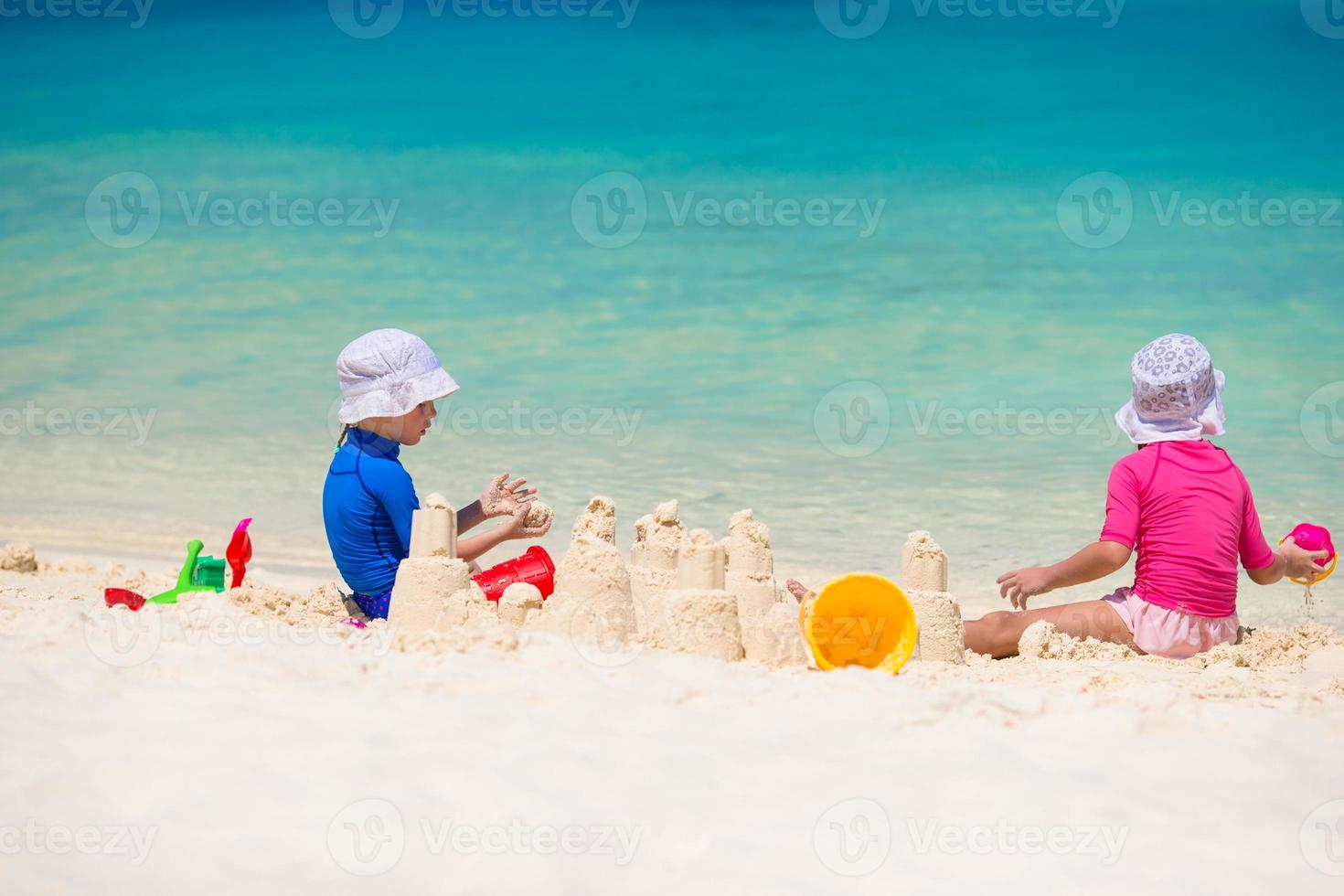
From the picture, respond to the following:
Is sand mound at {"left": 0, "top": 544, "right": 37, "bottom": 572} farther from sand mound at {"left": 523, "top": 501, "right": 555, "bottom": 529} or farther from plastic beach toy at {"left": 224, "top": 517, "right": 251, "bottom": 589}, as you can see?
sand mound at {"left": 523, "top": 501, "right": 555, "bottom": 529}

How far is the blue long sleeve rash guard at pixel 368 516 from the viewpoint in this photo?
4.31 meters

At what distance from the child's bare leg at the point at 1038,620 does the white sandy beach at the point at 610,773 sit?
0.91 metres

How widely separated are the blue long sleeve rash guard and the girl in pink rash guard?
6.54ft

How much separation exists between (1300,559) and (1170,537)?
631 mm

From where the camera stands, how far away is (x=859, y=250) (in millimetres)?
17891

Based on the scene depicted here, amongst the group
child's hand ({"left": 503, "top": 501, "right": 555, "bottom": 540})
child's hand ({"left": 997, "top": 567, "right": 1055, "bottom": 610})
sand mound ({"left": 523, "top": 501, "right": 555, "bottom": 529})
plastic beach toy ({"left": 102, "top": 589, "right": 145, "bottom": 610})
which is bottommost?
plastic beach toy ({"left": 102, "top": 589, "right": 145, "bottom": 610})

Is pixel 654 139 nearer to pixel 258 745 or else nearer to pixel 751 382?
pixel 751 382

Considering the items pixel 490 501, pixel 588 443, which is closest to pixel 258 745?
pixel 490 501

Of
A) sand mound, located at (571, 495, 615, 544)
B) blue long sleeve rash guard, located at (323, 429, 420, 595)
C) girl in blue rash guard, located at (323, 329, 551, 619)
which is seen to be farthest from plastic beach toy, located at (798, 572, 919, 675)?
blue long sleeve rash guard, located at (323, 429, 420, 595)

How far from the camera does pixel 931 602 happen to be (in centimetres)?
383

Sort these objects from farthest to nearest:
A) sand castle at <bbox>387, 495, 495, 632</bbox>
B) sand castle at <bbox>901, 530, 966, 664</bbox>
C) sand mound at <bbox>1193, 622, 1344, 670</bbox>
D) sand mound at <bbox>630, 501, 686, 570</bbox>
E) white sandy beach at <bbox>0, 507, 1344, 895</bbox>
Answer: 1. sand mound at <bbox>630, 501, 686, 570</bbox>
2. sand mound at <bbox>1193, 622, 1344, 670</bbox>
3. sand castle at <bbox>901, 530, 966, 664</bbox>
4. sand castle at <bbox>387, 495, 495, 632</bbox>
5. white sandy beach at <bbox>0, 507, 1344, 895</bbox>

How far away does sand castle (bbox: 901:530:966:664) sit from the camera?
383cm


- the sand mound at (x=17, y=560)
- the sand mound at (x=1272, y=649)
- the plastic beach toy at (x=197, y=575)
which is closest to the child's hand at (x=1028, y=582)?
the sand mound at (x=1272, y=649)

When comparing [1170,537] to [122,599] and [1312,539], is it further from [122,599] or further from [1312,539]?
[122,599]
